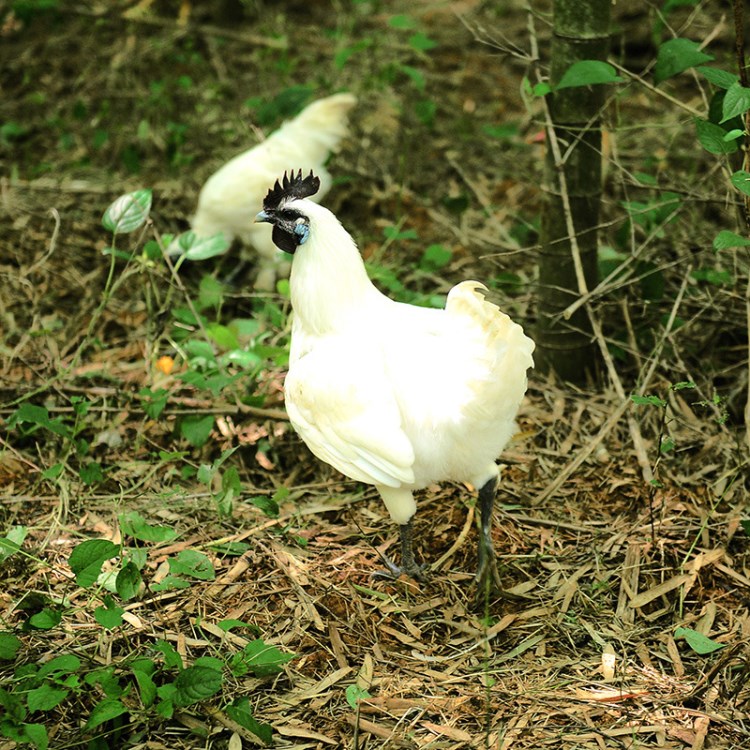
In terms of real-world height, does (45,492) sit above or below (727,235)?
below

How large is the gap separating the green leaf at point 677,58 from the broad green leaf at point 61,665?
2910mm

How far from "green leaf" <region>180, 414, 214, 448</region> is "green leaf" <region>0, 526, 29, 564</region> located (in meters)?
0.77

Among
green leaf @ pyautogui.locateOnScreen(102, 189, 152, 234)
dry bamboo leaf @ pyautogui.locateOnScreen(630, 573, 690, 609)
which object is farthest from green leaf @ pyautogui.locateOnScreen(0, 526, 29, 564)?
dry bamboo leaf @ pyautogui.locateOnScreen(630, 573, 690, 609)

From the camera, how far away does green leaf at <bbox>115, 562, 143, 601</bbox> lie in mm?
2926

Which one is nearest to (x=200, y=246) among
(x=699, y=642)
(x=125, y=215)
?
(x=125, y=215)

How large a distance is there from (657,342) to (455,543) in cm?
139

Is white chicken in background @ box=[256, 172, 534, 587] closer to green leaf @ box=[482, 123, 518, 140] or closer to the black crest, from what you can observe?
the black crest

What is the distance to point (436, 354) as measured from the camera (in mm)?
3109

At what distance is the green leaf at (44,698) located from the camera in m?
2.60

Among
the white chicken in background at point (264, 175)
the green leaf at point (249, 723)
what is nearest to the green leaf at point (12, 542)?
the green leaf at point (249, 723)

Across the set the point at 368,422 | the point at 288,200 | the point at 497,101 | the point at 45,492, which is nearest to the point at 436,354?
the point at 368,422

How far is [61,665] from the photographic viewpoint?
2730 millimetres

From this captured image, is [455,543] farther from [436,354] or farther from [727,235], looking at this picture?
[727,235]

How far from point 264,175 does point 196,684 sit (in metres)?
3.41
